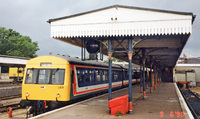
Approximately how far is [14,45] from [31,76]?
54470mm

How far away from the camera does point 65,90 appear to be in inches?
454

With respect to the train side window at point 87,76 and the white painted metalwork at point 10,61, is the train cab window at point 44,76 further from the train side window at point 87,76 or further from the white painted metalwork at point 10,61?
the white painted metalwork at point 10,61

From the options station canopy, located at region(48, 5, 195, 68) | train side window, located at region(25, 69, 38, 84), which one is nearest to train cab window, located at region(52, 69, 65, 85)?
train side window, located at region(25, 69, 38, 84)

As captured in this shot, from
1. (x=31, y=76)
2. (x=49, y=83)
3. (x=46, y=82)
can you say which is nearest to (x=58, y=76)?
(x=49, y=83)

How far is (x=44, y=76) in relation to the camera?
39.3 ft

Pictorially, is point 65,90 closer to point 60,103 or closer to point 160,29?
point 60,103

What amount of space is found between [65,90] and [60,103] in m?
0.84

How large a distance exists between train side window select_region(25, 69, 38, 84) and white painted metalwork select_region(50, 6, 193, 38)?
8.36ft

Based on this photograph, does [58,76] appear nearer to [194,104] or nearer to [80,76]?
[80,76]

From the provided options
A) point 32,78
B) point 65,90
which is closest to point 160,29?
point 65,90

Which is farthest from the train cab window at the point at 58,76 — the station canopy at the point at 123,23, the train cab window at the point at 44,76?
the station canopy at the point at 123,23

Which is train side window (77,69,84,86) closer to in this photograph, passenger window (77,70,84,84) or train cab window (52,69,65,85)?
passenger window (77,70,84,84)

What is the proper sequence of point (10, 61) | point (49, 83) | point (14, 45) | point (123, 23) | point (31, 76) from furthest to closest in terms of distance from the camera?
point (14, 45), point (10, 61), point (31, 76), point (49, 83), point (123, 23)

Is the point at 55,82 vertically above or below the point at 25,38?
below
